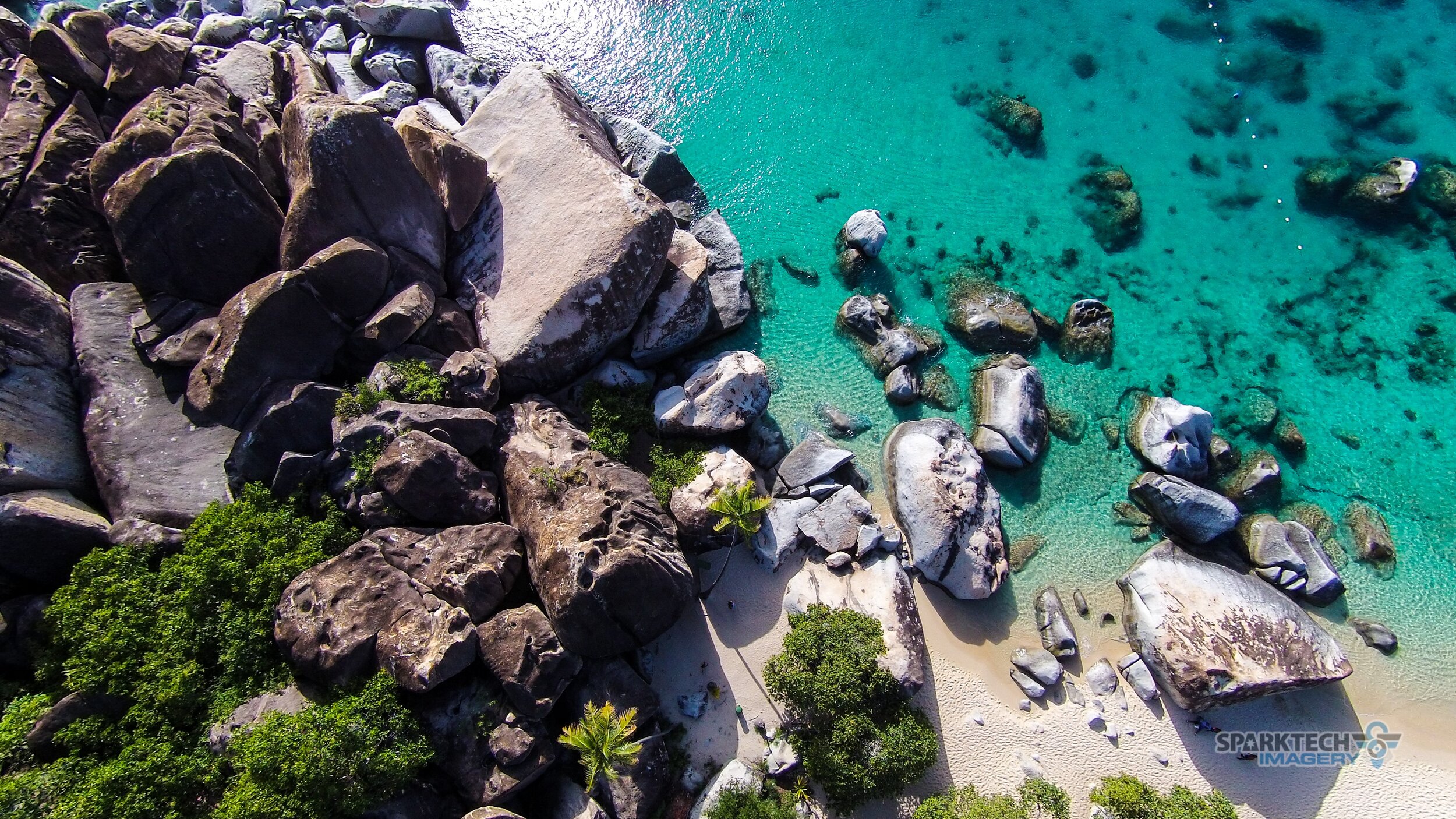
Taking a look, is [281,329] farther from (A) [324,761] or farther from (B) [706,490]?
(B) [706,490]

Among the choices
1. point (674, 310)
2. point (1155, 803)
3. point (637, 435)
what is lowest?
point (1155, 803)

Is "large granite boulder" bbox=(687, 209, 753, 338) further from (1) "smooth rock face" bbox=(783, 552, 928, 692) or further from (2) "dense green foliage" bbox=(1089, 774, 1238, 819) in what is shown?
(2) "dense green foliage" bbox=(1089, 774, 1238, 819)

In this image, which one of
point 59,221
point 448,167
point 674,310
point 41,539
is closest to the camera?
point 41,539

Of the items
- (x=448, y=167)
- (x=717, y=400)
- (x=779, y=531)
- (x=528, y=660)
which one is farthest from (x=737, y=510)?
(x=448, y=167)

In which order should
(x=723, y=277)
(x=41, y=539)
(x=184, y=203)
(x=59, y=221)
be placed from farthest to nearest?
(x=723, y=277) < (x=59, y=221) < (x=184, y=203) < (x=41, y=539)

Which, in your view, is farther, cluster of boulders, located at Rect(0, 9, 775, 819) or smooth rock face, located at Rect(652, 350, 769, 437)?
smooth rock face, located at Rect(652, 350, 769, 437)

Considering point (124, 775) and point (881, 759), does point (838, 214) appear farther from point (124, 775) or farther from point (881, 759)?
point (124, 775)

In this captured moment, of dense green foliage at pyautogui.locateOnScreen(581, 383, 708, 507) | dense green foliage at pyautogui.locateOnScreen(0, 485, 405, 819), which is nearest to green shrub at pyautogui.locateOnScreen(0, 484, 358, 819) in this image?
dense green foliage at pyautogui.locateOnScreen(0, 485, 405, 819)
